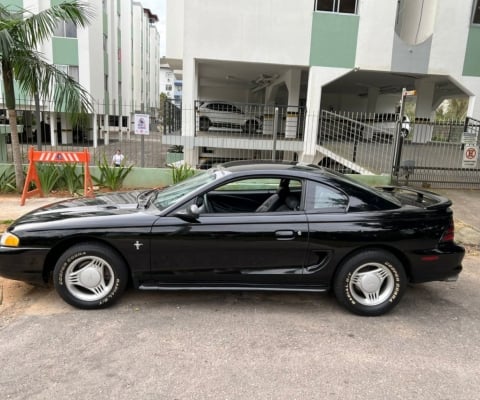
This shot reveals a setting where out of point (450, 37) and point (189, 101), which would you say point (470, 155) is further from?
point (189, 101)

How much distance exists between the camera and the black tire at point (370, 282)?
379cm

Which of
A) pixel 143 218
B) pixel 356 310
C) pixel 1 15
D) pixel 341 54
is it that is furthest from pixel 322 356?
pixel 341 54

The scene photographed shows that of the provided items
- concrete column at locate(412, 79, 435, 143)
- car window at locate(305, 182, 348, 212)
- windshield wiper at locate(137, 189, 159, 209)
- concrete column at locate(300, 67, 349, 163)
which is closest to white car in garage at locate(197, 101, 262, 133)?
concrete column at locate(300, 67, 349, 163)

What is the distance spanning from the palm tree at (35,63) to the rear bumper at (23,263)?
193 inches

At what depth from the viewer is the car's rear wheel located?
12870 mm

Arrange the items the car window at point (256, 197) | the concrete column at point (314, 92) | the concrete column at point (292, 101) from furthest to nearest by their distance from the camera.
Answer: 1. the concrete column at point (292, 101)
2. the concrete column at point (314, 92)
3. the car window at point (256, 197)

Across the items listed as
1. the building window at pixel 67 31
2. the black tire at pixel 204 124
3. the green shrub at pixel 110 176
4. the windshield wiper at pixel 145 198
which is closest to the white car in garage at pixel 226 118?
the black tire at pixel 204 124

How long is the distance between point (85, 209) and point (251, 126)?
9560 mm

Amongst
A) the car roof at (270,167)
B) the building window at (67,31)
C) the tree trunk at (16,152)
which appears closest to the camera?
the car roof at (270,167)

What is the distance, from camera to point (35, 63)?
7566 millimetres

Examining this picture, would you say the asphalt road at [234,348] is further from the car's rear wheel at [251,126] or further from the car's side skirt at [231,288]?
the car's rear wheel at [251,126]

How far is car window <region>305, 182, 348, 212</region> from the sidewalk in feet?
12.2

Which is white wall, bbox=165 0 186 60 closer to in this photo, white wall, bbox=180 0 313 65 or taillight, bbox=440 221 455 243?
white wall, bbox=180 0 313 65

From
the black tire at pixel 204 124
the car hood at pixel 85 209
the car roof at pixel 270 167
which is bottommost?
the car hood at pixel 85 209
